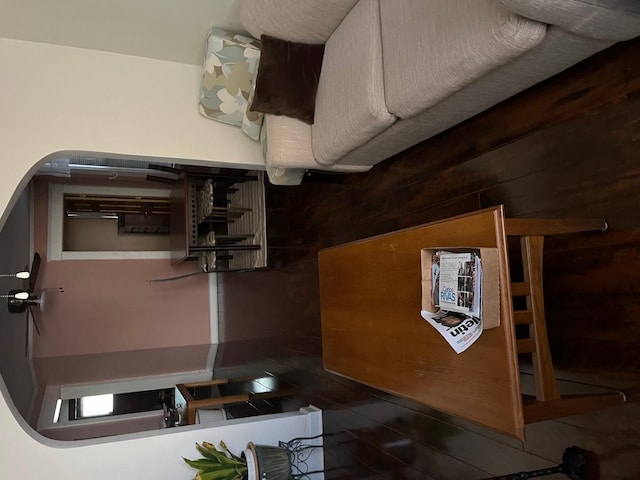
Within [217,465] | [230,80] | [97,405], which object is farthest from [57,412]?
[230,80]

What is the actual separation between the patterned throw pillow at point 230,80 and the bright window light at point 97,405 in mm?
2753

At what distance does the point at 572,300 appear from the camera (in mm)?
1699

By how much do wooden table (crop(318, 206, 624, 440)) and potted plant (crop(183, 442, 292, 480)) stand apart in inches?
37.0

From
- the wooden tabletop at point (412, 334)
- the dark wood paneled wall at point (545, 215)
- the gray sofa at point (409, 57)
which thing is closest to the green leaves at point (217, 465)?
the dark wood paneled wall at point (545, 215)

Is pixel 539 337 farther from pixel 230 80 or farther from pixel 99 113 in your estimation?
pixel 99 113

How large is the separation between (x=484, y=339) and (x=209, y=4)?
2304mm

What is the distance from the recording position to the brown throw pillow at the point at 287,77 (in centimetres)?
254

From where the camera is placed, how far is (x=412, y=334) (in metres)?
1.63

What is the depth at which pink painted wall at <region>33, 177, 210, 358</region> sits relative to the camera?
5078mm

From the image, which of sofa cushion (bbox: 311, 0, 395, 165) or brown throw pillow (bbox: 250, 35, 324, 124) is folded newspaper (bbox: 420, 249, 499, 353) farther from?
brown throw pillow (bbox: 250, 35, 324, 124)

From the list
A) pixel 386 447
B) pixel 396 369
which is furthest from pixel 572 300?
pixel 386 447

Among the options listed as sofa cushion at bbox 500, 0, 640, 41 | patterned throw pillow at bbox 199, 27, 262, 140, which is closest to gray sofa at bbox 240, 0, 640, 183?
sofa cushion at bbox 500, 0, 640, 41

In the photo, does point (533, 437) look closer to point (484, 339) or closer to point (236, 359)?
point (484, 339)

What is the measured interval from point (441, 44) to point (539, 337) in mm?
1018
